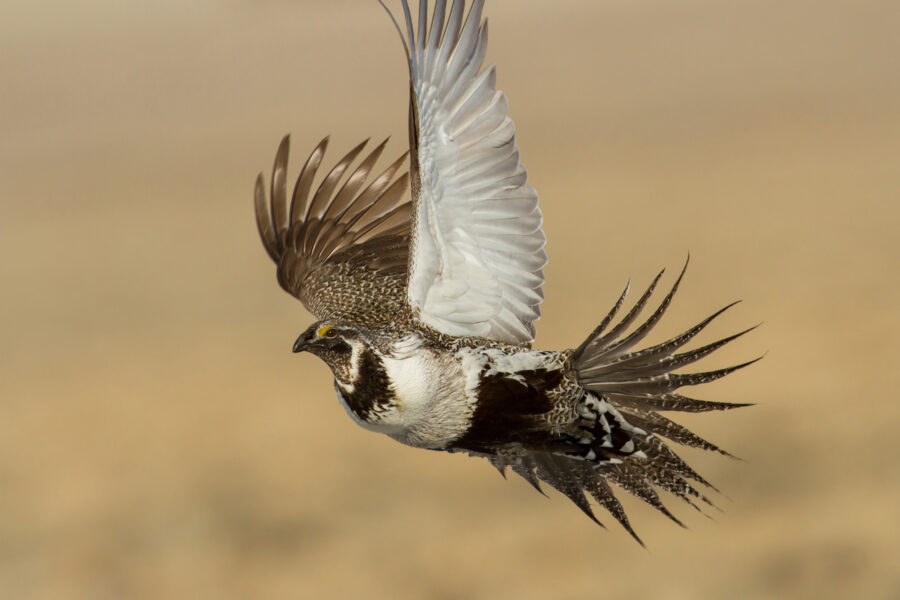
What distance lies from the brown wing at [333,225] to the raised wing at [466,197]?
58.0 inches

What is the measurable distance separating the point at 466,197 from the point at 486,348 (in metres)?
0.74

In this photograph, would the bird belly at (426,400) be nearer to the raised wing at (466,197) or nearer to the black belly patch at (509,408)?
the black belly patch at (509,408)

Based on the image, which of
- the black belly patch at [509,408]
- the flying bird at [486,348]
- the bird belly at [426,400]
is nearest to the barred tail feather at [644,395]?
the flying bird at [486,348]

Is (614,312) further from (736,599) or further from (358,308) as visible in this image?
(736,599)

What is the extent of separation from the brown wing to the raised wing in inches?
58.0

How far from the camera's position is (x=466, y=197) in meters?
5.99

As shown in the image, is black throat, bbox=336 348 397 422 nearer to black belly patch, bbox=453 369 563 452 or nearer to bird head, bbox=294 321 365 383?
bird head, bbox=294 321 365 383

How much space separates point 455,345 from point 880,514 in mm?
15181

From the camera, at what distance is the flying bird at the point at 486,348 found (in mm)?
5668

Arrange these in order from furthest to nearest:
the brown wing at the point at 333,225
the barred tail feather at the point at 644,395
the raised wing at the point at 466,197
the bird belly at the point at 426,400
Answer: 1. the brown wing at the point at 333,225
2. the barred tail feather at the point at 644,395
3. the raised wing at the point at 466,197
4. the bird belly at the point at 426,400

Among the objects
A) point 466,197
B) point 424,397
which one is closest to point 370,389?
point 424,397

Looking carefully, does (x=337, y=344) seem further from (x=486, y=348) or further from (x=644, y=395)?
(x=644, y=395)

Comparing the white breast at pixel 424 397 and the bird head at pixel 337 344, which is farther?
the bird head at pixel 337 344

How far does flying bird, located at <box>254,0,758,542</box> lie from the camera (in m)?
5.67
